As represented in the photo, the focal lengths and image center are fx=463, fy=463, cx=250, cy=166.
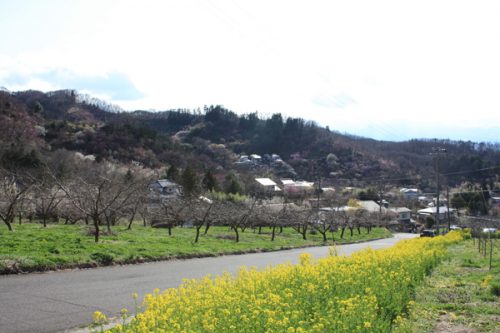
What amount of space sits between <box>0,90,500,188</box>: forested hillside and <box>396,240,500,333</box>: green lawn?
44.8 metres

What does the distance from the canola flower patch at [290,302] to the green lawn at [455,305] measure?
0.36 meters

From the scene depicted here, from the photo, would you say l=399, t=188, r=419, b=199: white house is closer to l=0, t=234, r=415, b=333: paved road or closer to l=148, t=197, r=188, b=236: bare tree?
l=148, t=197, r=188, b=236: bare tree

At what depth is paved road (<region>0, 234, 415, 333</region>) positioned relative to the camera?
7.63 m

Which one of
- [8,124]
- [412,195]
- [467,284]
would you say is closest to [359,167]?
[412,195]

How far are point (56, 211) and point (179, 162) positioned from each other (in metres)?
62.3

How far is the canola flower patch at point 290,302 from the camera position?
5129mm

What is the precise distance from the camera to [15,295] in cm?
939

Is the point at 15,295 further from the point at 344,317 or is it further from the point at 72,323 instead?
the point at 344,317

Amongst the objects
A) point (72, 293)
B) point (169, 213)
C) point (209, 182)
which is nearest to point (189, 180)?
point (209, 182)

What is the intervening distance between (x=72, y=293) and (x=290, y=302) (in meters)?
5.83

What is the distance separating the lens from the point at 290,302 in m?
6.41

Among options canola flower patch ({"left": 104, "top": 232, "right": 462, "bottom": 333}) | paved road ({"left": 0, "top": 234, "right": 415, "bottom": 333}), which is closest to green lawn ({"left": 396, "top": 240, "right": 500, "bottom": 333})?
canola flower patch ({"left": 104, "top": 232, "right": 462, "bottom": 333})

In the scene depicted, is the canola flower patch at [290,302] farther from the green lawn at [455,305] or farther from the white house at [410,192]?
the white house at [410,192]

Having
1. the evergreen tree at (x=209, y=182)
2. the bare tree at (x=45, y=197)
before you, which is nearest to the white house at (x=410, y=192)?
the evergreen tree at (x=209, y=182)
